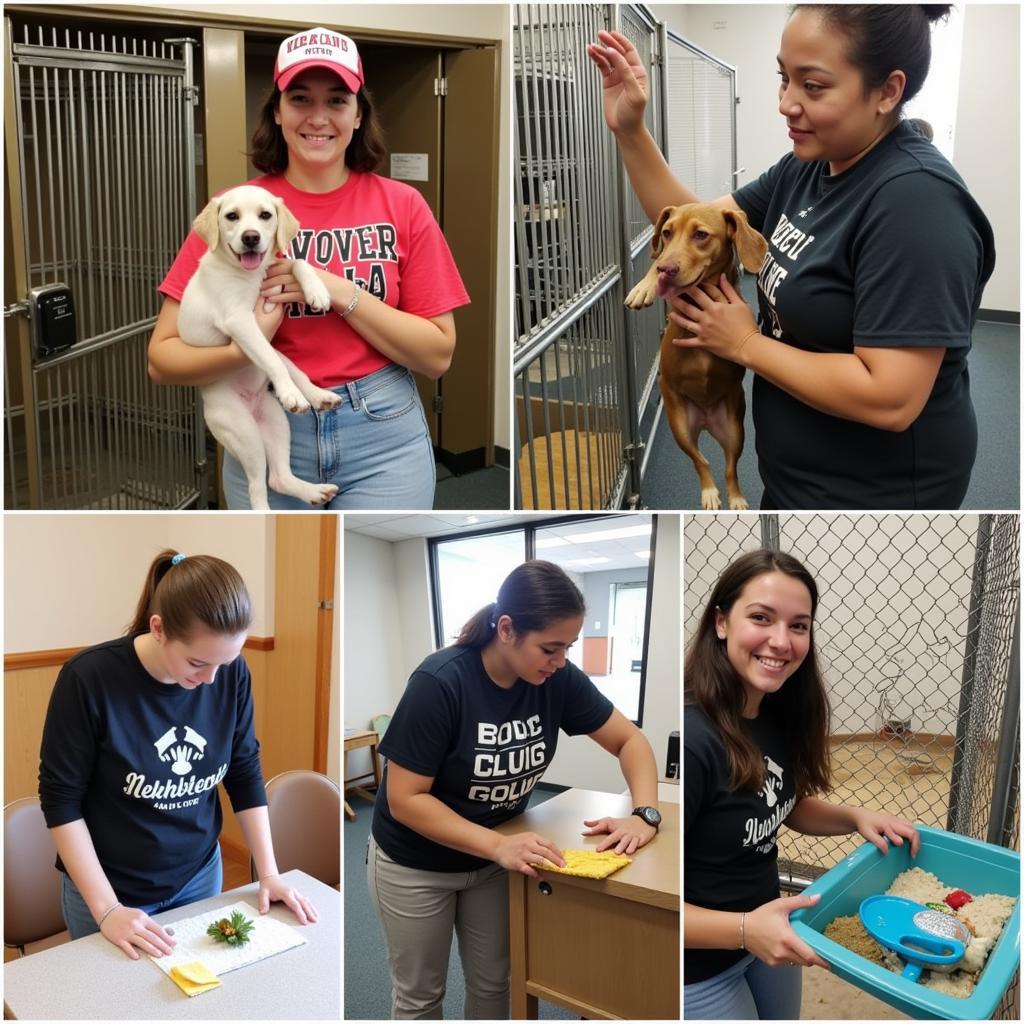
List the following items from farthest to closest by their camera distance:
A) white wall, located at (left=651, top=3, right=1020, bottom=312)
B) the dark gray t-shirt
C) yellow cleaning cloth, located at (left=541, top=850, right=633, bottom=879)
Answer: white wall, located at (left=651, top=3, right=1020, bottom=312)
yellow cleaning cloth, located at (left=541, top=850, right=633, bottom=879)
the dark gray t-shirt

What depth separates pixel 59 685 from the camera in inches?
63.1

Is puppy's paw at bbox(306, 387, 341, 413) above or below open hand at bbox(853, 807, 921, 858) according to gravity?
above

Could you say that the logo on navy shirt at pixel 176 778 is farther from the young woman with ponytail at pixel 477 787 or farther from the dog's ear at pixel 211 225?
the dog's ear at pixel 211 225

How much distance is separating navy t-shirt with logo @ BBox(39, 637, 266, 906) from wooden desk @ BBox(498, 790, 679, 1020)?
632 mm

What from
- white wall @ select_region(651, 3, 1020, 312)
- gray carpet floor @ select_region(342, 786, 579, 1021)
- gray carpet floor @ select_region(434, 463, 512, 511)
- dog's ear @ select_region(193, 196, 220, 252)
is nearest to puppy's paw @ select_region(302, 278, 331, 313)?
dog's ear @ select_region(193, 196, 220, 252)

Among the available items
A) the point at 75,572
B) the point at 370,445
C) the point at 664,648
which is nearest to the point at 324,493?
the point at 370,445

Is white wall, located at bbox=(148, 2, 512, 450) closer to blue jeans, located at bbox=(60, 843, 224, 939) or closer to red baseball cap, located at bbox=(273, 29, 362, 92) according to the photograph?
red baseball cap, located at bbox=(273, 29, 362, 92)

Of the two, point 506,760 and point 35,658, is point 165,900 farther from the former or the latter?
point 35,658

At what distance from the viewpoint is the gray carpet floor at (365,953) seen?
1643 mm

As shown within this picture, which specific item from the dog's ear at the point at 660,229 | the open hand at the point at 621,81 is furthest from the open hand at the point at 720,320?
the open hand at the point at 621,81

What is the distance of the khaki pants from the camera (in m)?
1.77

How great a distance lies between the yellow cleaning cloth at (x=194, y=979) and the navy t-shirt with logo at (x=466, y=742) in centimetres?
41

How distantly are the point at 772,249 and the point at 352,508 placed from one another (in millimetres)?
863

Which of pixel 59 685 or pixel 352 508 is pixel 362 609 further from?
pixel 59 685
